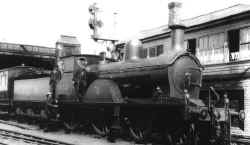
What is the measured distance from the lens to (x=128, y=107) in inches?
466

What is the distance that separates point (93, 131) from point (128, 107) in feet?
9.90

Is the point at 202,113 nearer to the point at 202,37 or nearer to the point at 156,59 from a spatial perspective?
the point at 156,59

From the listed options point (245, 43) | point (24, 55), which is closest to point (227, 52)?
point (245, 43)

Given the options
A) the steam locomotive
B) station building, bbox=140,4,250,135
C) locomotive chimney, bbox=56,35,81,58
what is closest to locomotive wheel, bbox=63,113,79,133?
the steam locomotive

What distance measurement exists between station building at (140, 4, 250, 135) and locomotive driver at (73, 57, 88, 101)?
680cm

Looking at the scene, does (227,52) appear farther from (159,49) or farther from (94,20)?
(94,20)

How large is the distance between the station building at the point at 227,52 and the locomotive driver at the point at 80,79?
680 centimetres

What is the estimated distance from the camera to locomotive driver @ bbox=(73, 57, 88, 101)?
13.4 metres

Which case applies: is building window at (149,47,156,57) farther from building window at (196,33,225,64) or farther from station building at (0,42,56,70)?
station building at (0,42,56,70)

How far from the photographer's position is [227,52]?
55.3 feet

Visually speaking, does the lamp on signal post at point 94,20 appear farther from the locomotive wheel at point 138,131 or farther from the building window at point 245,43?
the locomotive wheel at point 138,131

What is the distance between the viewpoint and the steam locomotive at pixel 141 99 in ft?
33.5

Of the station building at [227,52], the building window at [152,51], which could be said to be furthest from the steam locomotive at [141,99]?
the building window at [152,51]

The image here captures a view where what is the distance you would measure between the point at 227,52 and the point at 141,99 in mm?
7335
